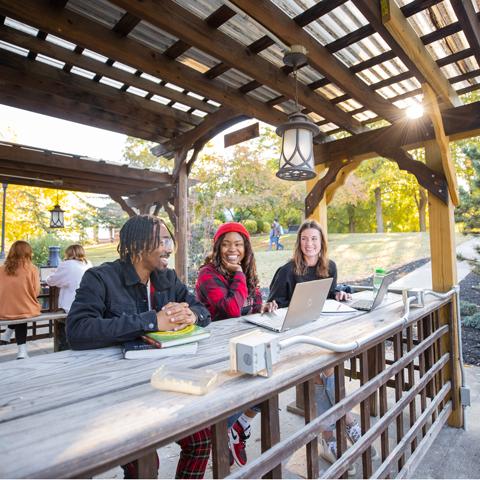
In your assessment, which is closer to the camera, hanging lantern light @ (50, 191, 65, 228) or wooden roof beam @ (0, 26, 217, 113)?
wooden roof beam @ (0, 26, 217, 113)

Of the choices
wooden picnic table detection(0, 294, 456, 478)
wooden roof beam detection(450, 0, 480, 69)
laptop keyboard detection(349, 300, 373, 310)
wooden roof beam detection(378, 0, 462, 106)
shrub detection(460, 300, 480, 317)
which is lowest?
shrub detection(460, 300, 480, 317)

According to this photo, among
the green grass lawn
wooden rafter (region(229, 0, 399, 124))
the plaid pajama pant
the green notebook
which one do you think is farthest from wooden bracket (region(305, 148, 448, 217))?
the green grass lawn

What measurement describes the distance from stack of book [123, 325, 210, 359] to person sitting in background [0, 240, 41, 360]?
3462mm

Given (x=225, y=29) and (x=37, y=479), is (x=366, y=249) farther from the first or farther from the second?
(x=37, y=479)

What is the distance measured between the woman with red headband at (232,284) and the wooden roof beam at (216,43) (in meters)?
1.11

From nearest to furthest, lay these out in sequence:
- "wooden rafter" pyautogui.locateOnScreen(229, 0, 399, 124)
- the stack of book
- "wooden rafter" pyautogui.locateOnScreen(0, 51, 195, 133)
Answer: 1. the stack of book
2. "wooden rafter" pyautogui.locateOnScreen(229, 0, 399, 124)
3. "wooden rafter" pyautogui.locateOnScreen(0, 51, 195, 133)

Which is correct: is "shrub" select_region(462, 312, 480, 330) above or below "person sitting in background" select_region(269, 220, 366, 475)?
below

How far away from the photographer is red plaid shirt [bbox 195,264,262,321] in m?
1.94

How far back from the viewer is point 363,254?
391 inches

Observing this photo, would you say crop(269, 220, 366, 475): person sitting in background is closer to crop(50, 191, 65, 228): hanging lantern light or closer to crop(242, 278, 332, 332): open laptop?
crop(242, 278, 332, 332): open laptop

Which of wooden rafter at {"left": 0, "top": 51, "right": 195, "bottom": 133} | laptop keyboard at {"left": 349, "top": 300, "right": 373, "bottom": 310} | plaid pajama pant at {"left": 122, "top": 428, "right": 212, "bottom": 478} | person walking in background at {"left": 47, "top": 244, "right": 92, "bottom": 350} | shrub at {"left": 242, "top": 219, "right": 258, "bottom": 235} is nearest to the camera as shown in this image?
plaid pajama pant at {"left": 122, "top": 428, "right": 212, "bottom": 478}

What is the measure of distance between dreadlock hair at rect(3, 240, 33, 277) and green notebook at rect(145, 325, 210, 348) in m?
3.56

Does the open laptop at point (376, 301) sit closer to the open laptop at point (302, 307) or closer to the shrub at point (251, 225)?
the open laptop at point (302, 307)

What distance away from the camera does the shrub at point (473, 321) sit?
451 centimetres
